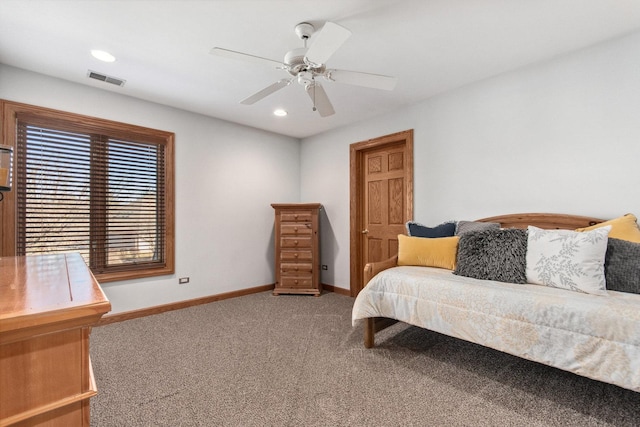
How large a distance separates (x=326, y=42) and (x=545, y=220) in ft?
7.52

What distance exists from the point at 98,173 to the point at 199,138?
3.85 feet

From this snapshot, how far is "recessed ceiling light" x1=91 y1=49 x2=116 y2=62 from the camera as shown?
2.40 m

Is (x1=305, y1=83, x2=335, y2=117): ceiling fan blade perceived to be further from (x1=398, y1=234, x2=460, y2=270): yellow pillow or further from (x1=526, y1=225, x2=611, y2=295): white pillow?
(x1=526, y1=225, x2=611, y2=295): white pillow

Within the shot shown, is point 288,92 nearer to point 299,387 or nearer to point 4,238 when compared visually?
point 299,387

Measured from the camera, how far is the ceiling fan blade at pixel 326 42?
5.00ft

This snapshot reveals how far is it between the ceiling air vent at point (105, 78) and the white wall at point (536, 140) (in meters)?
2.90

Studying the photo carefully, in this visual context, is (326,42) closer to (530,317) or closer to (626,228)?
(530,317)

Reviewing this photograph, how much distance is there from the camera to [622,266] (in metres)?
1.89

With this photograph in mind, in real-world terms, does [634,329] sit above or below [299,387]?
above

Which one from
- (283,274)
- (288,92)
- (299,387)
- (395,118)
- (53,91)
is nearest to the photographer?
(299,387)

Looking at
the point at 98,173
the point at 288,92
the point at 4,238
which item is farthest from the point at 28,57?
the point at 288,92

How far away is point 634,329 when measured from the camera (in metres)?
1.42

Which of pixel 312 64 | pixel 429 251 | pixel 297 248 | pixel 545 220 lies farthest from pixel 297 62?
pixel 297 248

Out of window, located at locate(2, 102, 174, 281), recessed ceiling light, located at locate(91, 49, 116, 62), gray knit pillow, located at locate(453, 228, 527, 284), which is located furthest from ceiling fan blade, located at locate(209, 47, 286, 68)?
window, located at locate(2, 102, 174, 281)
